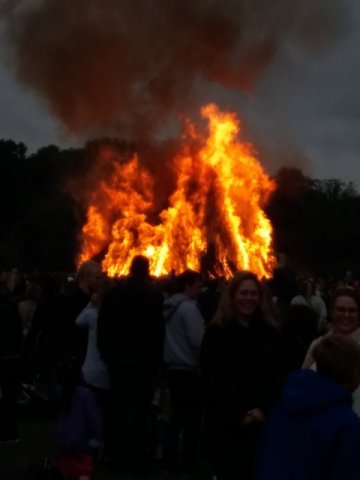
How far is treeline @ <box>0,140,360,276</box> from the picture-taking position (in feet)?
176

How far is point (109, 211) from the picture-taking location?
107 ft

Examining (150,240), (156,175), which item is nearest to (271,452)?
(150,240)

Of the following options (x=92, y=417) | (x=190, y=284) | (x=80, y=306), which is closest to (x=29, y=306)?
(x=80, y=306)

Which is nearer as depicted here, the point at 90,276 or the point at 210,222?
the point at 90,276

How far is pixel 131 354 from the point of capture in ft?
26.3

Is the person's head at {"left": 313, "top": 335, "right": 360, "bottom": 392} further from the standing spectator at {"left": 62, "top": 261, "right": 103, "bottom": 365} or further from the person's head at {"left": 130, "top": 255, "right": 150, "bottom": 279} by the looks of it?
the standing spectator at {"left": 62, "top": 261, "right": 103, "bottom": 365}

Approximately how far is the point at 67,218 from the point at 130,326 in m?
47.4

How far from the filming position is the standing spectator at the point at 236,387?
5199 millimetres

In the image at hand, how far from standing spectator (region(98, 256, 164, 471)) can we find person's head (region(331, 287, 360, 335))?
104 inches

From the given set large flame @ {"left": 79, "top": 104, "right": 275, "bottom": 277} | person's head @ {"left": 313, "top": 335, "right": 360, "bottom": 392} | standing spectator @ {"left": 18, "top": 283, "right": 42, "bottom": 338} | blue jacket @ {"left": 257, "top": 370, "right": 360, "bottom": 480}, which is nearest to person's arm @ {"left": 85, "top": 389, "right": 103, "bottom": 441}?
blue jacket @ {"left": 257, "top": 370, "right": 360, "bottom": 480}

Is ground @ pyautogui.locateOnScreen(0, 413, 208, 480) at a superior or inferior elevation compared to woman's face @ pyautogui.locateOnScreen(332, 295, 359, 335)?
inferior

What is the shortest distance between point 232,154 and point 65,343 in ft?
67.0

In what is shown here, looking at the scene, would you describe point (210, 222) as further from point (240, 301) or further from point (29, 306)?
point (240, 301)

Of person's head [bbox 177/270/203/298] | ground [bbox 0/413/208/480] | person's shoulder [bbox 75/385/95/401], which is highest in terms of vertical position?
person's head [bbox 177/270/203/298]
